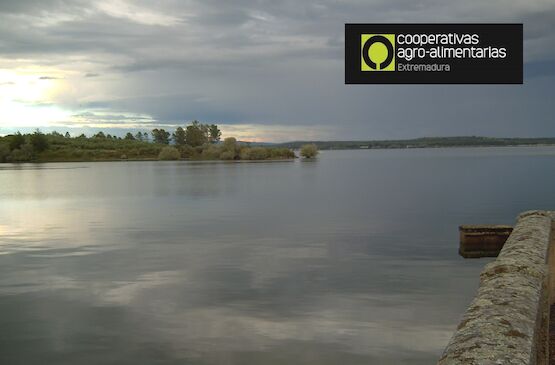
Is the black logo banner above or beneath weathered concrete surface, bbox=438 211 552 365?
above

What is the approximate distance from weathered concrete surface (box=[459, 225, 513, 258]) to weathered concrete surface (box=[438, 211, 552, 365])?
11112 millimetres

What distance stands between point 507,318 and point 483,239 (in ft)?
52.8

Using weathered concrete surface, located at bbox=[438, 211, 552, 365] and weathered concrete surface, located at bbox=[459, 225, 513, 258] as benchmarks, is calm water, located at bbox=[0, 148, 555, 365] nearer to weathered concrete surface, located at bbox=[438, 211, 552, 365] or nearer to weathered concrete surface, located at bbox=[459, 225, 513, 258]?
weathered concrete surface, located at bbox=[459, 225, 513, 258]

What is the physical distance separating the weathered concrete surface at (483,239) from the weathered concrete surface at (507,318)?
1111 centimetres

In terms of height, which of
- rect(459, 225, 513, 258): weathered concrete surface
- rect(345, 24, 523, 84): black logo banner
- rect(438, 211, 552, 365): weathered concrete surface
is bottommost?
rect(459, 225, 513, 258): weathered concrete surface

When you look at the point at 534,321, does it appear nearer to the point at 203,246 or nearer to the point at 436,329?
the point at 436,329

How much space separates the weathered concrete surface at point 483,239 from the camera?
1958 cm

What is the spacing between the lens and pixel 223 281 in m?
17.5

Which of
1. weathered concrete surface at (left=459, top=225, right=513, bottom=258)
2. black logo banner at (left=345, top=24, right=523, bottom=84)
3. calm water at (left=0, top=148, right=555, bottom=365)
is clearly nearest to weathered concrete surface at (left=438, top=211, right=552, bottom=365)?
calm water at (left=0, top=148, right=555, bottom=365)

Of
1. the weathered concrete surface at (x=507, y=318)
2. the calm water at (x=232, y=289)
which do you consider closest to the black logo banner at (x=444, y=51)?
the calm water at (x=232, y=289)

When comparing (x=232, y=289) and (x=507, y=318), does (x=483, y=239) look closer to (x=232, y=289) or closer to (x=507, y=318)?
(x=232, y=289)

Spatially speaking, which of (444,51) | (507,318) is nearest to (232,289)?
(507,318)

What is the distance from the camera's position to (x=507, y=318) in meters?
5.29

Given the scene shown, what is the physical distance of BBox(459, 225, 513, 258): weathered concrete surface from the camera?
19578 mm
